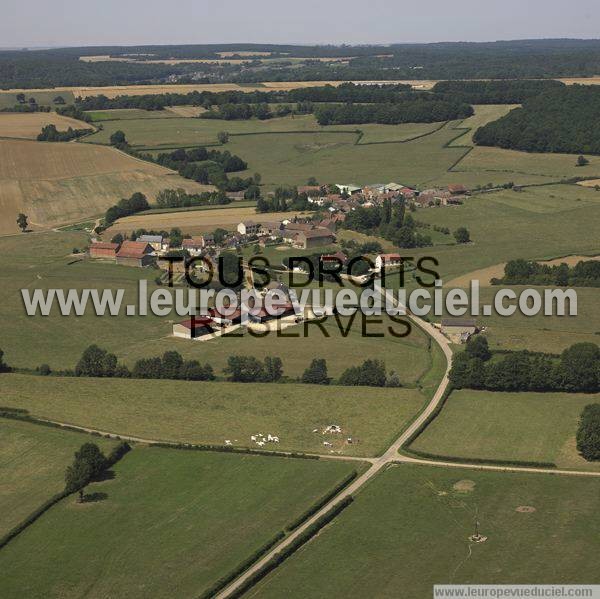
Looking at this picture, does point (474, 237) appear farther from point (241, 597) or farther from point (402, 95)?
point (402, 95)

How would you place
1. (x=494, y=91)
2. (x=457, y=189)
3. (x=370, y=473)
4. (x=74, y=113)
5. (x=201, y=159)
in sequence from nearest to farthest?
(x=370, y=473) → (x=457, y=189) → (x=201, y=159) → (x=74, y=113) → (x=494, y=91)

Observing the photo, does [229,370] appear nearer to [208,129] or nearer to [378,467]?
[378,467]

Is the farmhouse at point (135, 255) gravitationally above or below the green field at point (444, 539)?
above

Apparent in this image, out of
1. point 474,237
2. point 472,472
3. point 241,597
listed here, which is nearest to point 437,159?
point 474,237

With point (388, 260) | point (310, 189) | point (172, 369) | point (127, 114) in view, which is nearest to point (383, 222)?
point (388, 260)

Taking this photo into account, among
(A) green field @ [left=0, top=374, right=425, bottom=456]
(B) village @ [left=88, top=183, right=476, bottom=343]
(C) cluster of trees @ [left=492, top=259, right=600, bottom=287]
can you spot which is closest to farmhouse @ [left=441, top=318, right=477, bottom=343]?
(B) village @ [left=88, top=183, right=476, bottom=343]

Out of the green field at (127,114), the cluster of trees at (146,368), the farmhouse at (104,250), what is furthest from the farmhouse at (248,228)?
the green field at (127,114)

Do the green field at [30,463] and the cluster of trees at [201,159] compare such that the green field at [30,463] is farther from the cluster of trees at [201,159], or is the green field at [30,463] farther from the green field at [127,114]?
the green field at [127,114]
